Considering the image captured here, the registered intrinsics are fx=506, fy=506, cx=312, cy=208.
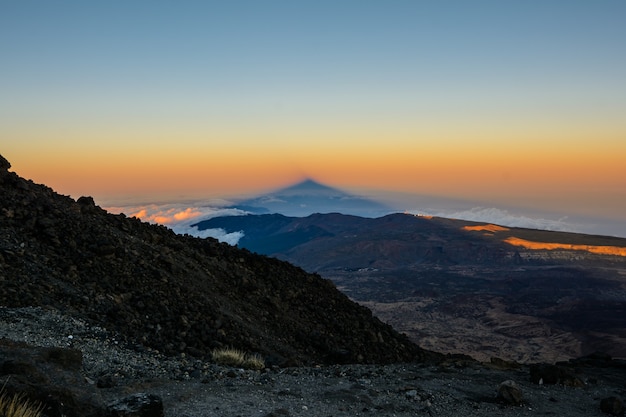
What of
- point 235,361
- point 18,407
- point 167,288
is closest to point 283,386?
point 235,361

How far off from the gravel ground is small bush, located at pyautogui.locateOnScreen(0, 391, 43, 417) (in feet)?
6.18

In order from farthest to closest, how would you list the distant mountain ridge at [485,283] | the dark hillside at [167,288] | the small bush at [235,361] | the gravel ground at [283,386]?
the distant mountain ridge at [485,283] < the dark hillside at [167,288] < the small bush at [235,361] < the gravel ground at [283,386]

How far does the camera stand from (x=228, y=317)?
542 inches

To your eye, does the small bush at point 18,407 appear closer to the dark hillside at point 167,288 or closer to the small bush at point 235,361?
the dark hillside at point 167,288

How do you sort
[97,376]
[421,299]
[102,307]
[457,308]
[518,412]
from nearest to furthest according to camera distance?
[97,376] → [518,412] → [102,307] → [457,308] → [421,299]

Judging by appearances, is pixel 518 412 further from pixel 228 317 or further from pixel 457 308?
pixel 457 308

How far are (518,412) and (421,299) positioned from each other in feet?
251

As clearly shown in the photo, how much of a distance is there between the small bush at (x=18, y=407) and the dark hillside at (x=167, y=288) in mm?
4916

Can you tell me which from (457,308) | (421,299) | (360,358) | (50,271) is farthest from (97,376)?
(421,299)

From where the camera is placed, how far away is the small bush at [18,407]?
16.8 feet

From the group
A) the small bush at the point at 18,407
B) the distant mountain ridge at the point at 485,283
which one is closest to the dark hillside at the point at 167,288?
the small bush at the point at 18,407

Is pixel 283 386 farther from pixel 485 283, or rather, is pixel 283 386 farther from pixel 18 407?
→ pixel 485 283

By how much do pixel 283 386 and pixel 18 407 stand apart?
4.84 meters

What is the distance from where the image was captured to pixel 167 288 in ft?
44.5
